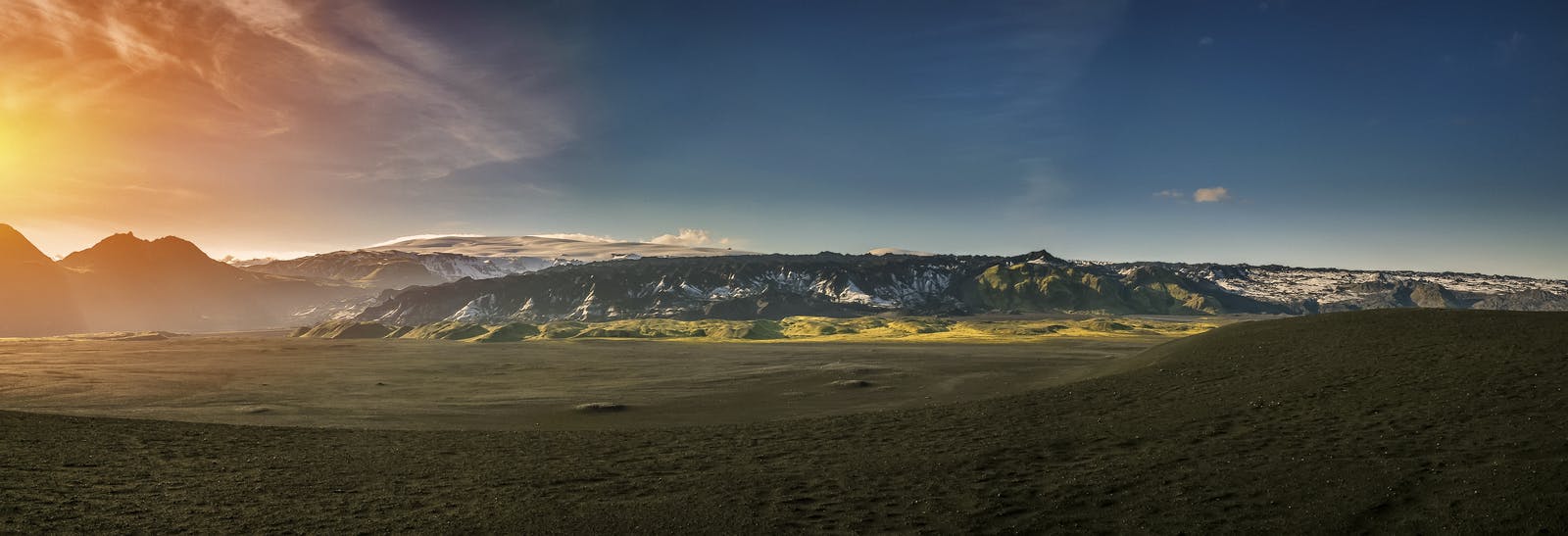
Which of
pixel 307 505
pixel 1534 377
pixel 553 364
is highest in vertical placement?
pixel 1534 377

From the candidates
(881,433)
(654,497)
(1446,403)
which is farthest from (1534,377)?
(654,497)

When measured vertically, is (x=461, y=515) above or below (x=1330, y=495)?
below

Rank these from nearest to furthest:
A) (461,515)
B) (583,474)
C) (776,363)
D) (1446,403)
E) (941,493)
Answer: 1. (461,515)
2. (941,493)
3. (583,474)
4. (1446,403)
5. (776,363)

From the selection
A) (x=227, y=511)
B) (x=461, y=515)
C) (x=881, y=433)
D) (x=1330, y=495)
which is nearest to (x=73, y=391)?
(x=227, y=511)

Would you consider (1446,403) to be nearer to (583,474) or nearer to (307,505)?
(583,474)

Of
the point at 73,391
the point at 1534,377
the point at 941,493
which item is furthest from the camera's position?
the point at 73,391

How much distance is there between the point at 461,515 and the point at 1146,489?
71.9 feet

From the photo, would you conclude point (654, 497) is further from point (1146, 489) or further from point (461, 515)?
point (1146, 489)

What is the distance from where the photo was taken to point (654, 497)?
84.8 ft

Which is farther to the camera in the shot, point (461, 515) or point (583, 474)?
point (583, 474)

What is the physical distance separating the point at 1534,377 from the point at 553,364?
342 ft

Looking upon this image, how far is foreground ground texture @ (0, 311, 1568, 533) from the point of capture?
875 inches

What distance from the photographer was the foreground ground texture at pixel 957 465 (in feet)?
72.9

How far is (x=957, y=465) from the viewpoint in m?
29.5
